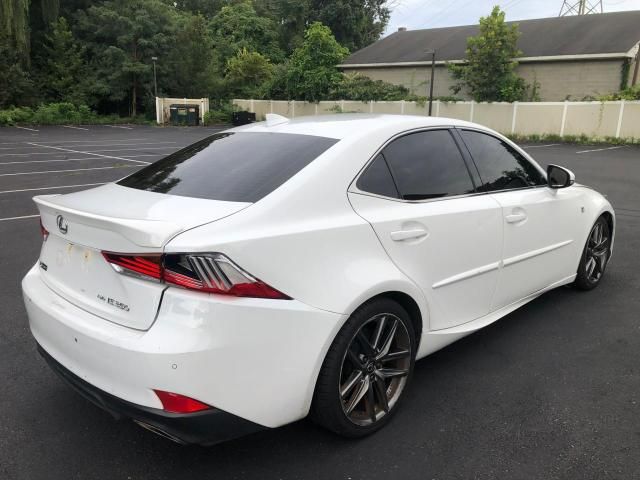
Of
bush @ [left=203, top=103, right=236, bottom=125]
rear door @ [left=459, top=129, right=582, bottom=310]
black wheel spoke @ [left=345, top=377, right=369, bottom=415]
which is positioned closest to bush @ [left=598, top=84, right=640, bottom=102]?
rear door @ [left=459, top=129, right=582, bottom=310]

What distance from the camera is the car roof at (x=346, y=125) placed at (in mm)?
2967

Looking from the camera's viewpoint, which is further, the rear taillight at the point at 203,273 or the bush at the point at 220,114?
the bush at the point at 220,114

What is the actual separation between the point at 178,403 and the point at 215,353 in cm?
24

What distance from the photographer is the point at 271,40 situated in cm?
5297

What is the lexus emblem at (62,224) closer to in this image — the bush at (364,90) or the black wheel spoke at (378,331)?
the black wheel spoke at (378,331)

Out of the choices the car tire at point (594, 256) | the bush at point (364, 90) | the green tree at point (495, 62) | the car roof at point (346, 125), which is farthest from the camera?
the bush at point (364, 90)

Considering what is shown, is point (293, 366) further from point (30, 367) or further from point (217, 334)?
point (30, 367)

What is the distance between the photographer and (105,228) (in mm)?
2268

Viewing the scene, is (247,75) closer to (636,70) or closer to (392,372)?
(636,70)

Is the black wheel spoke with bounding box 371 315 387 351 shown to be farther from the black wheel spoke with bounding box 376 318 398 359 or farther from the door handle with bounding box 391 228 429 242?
the door handle with bounding box 391 228 429 242

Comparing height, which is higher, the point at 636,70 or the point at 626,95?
the point at 636,70

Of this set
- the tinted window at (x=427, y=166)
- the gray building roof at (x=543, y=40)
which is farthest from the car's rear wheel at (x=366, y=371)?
the gray building roof at (x=543, y=40)

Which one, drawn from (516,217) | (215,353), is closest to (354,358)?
(215,353)

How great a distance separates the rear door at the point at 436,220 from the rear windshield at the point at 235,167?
1.19 feet
